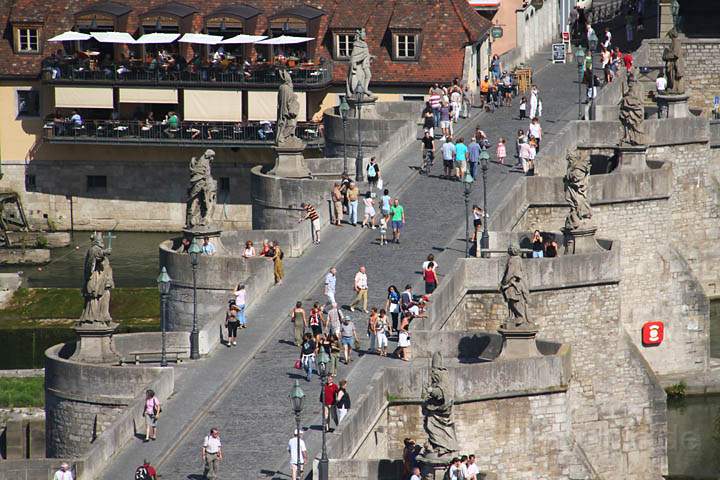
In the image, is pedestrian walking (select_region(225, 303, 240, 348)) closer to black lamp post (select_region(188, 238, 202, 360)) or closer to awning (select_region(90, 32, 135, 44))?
black lamp post (select_region(188, 238, 202, 360))

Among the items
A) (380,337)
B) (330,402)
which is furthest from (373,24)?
(330,402)

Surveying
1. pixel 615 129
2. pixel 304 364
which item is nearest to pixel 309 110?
pixel 615 129

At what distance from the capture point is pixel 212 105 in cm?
12706

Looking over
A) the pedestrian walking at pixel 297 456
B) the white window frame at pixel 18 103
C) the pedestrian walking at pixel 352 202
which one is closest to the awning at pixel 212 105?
the white window frame at pixel 18 103

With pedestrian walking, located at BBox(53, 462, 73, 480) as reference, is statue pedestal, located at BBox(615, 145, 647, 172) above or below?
above

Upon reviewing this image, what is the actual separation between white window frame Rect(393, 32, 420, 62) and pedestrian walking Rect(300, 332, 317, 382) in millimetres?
45739

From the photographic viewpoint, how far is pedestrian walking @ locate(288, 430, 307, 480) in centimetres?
7319

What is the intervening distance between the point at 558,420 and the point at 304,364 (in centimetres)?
726

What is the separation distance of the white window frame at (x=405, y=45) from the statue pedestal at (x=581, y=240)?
121 feet

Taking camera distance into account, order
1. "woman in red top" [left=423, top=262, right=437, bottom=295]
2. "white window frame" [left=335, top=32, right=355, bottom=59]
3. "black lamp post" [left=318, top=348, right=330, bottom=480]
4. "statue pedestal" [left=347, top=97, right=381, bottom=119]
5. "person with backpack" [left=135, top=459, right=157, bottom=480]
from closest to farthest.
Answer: "black lamp post" [left=318, top=348, right=330, bottom=480] < "person with backpack" [left=135, top=459, right=157, bottom=480] < "woman in red top" [left=423, top=262, right=437, bottom=295] < "statue pedestal" [left=347, top=97, right=381, bottom=119] < "white window frame" [left=335, top=32, right=355, bottom=59]

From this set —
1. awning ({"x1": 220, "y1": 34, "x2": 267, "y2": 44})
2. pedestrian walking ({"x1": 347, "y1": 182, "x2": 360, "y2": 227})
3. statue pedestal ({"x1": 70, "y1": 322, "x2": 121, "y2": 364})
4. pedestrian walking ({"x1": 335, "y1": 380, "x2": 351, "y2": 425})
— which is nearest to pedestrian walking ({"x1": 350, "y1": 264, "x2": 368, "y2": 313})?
statue pedestal ({"x1": 70, "y1": 322, "x2": 121, "y2": 364})

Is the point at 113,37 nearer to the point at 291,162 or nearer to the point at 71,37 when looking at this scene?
the point at 71,37

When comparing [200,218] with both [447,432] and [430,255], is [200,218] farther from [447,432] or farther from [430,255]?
[447,432]

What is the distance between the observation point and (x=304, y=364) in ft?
267
